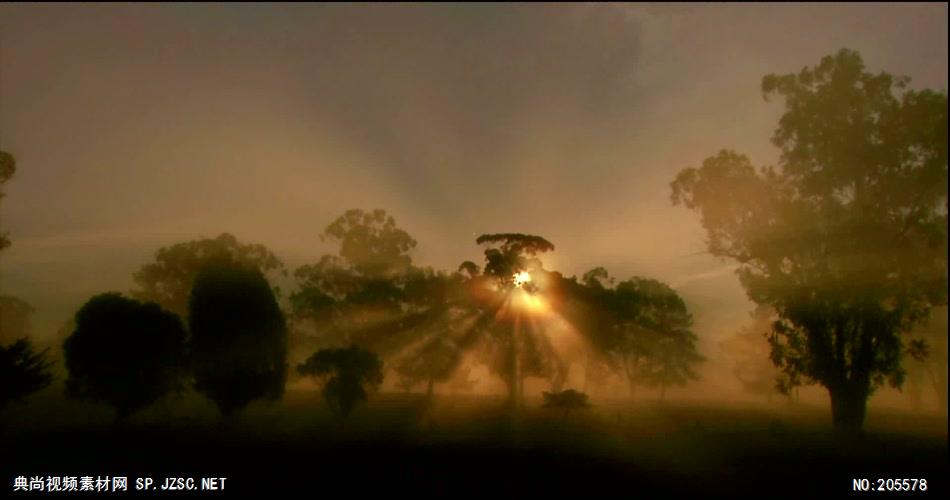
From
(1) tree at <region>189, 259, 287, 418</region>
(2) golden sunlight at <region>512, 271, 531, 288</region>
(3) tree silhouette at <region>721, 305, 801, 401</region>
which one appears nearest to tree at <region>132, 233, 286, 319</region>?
(1) tree at <region>189, 259, 287, 418</region>

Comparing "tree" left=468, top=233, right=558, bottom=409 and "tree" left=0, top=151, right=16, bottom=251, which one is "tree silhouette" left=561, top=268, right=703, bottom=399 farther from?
"tree" left=0, top=151, right=16, bottom=251

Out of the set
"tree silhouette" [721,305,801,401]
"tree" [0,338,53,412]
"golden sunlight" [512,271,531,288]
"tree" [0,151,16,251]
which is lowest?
"tree silhouette" [721,305,801,401]

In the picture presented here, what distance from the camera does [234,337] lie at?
24406 mm

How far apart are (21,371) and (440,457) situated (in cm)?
1218

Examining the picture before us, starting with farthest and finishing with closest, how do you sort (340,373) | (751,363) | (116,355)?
(751,363), (340,373), (116,355)

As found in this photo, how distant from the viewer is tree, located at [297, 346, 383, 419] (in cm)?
2391

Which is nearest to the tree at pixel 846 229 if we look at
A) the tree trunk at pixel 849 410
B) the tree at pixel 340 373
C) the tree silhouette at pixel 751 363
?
the tree trunk at pixel 849 410

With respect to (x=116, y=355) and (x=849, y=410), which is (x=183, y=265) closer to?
(x=116, y=355)

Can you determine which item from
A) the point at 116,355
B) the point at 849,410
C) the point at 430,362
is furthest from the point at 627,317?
the point at 116,355

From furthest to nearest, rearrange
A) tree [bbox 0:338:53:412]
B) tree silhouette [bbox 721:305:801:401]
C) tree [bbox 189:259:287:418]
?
tree silhouette [bbox 721:305:801:401], tree [bbox 189:259:287:418], tree [bbox 0:338:53:412]

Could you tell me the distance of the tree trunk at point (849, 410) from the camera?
2395cm

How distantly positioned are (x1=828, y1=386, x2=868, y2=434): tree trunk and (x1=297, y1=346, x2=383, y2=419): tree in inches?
754

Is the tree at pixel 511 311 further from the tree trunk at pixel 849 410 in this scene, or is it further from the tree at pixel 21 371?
the tree at pixel 21 371

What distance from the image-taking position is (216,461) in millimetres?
13703
